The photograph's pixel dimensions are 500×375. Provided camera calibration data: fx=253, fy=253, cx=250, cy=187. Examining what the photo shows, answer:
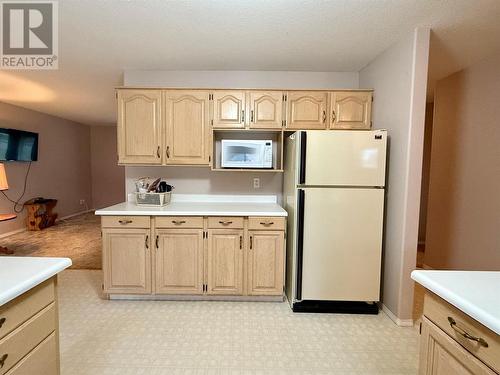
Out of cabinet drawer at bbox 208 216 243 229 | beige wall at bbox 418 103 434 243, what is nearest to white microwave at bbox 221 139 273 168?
cabinet drawer at bbox 208 216 243 229

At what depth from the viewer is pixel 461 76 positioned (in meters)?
2.91

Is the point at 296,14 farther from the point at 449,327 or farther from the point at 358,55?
the point at 449,327

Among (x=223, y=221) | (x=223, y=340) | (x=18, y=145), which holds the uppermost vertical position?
(x=18, y=145)

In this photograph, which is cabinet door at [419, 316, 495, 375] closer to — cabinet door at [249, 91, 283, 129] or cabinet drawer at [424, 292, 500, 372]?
cabinet drawer at [424, 292, 500, 372]

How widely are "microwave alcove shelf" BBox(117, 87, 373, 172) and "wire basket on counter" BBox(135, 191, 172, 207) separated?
0.34m

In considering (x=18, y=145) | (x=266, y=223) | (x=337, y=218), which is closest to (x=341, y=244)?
(x=337, y=218)

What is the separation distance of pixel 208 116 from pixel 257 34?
0.89 meters

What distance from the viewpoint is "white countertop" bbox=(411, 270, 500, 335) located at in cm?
77

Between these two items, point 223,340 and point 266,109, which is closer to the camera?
point 223,340

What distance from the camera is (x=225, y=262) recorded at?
2447 millimetres

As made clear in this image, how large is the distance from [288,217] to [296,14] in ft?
5.65

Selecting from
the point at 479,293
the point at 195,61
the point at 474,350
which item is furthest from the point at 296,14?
the point at 474,350

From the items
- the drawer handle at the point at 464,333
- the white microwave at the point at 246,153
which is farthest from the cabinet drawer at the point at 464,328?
the white microwave at the point at 246,153

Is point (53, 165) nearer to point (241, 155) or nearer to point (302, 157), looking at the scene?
point (241, 155)
